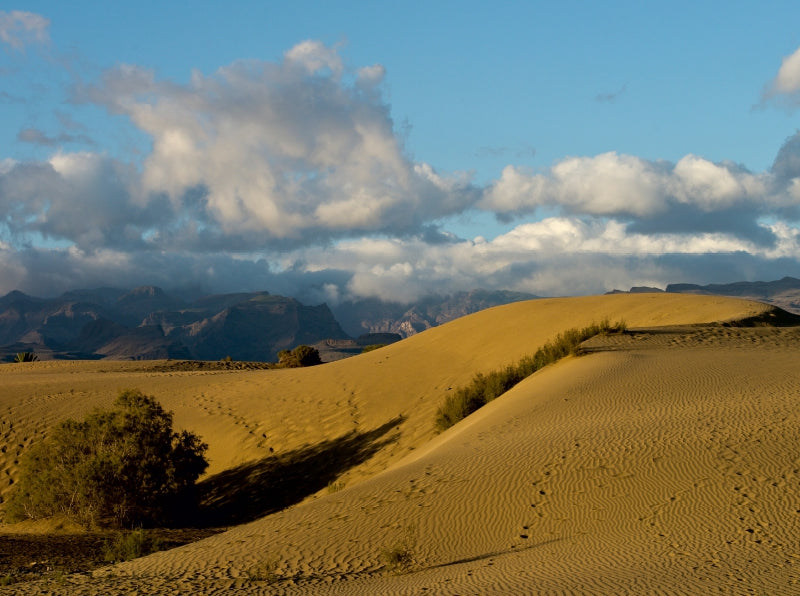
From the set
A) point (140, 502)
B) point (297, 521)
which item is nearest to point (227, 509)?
point (140, 502)

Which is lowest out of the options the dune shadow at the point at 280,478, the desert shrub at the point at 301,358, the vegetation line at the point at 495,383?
the dune shadow at the point at 280,478

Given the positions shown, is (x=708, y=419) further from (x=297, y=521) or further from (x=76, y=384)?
(x=76, y=384)

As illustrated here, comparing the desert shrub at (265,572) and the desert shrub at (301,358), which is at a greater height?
the desert shrub at (301,358)

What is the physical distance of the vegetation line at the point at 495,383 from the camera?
2223cm

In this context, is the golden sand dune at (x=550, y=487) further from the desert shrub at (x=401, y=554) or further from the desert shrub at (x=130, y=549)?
the desert shrub at (x=130, y=549)

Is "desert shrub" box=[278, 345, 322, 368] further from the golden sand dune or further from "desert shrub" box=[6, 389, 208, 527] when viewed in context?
"desert shrub" box=[6, 389, 208, 527]

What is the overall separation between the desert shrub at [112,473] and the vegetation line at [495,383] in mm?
7221

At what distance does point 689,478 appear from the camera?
1144 centimetres

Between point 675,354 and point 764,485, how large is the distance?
1138 centimetres

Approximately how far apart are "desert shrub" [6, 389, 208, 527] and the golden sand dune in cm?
191

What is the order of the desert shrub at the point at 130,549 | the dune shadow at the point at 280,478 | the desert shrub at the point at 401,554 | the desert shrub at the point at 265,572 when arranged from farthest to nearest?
1. the dune shadow at the point at 280,478
2. the desert shrub at the point at 130,549
3. the desert shrub at the point at 401,554
4. the desert shrub at the point at 265,572

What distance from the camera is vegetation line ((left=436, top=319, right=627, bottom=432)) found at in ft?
72.9

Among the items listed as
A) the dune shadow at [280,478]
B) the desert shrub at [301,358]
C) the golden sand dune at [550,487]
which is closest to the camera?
the golden sand dune at [550,487]

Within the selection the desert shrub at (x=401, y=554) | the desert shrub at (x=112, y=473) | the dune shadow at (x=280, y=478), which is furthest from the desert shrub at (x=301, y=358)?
the desert shrub at (x=401, y=554)
